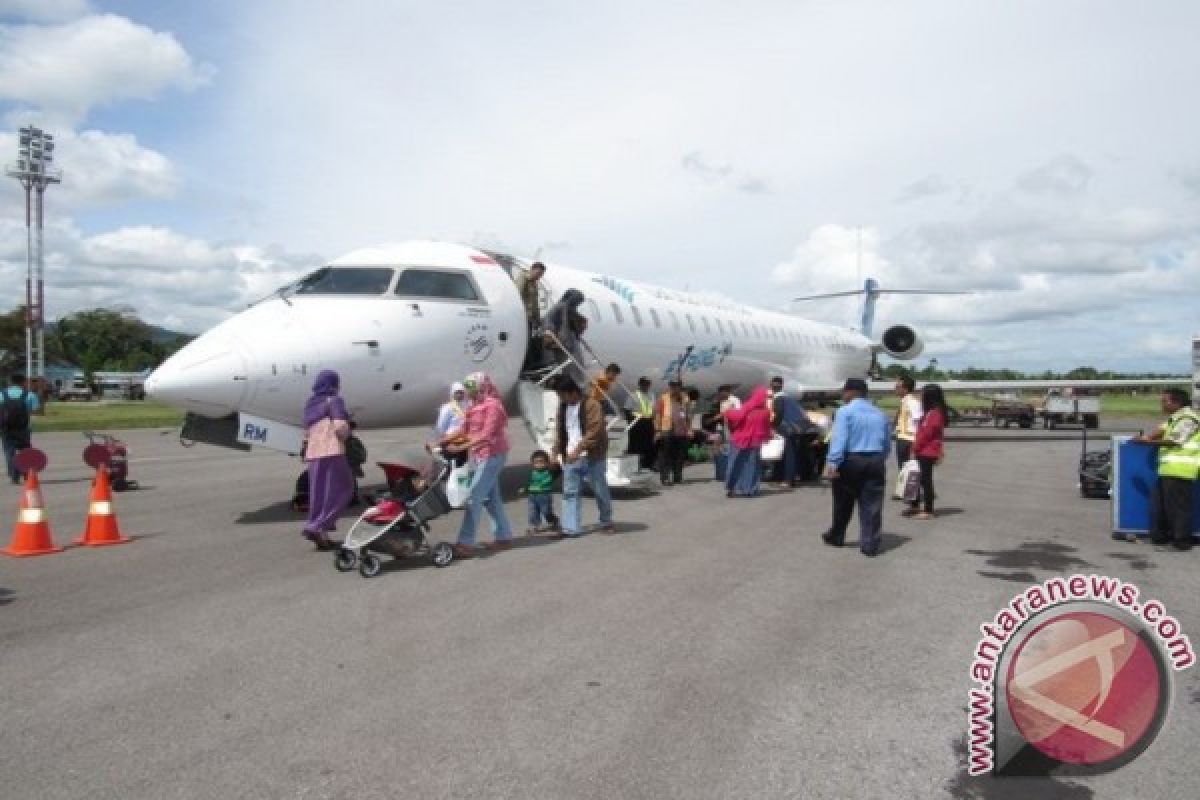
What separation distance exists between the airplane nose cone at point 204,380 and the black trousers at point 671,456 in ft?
21.9

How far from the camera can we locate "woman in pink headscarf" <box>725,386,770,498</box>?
12.3 meters

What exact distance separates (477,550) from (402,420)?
3199mm

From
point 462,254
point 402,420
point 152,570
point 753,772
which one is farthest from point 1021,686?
point 462,254

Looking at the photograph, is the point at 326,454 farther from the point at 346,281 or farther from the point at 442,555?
the point at 346,281

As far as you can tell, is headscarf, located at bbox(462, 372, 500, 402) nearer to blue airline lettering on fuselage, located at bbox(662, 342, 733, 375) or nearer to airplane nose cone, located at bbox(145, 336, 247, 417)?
airplane nose cone, located at bbox(145, 336, 247, 417)

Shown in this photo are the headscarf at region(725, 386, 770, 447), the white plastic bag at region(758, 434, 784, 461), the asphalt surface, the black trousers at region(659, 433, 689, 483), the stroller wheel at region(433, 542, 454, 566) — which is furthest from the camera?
the black trousers at region(659, 433, 689, 483)

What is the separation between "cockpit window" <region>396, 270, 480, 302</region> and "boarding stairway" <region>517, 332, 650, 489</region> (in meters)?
1.64

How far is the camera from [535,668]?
4840mm

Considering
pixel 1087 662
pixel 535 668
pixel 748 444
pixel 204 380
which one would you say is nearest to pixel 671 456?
pixel 748 444

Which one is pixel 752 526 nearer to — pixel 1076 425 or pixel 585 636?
pixel 585 636

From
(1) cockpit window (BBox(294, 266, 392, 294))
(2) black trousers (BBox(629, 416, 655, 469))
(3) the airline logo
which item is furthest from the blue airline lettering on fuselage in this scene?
(3) the airline logo

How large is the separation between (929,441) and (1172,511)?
2.69 metres

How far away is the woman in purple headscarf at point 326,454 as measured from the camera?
7.88 m

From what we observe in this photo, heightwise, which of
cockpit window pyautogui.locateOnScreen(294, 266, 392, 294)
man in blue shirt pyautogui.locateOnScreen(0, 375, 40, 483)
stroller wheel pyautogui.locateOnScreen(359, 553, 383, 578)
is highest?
cockpit window pyautogui.locateOnScreen(294, 266, 392, 294)
